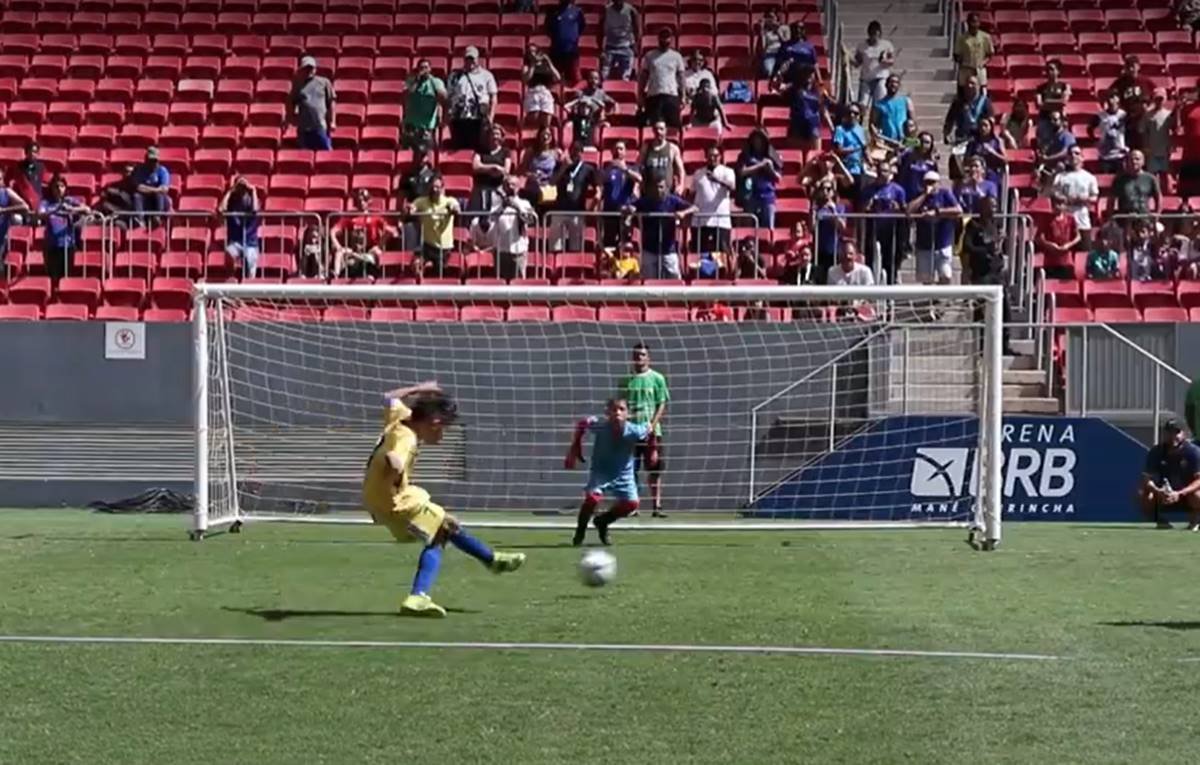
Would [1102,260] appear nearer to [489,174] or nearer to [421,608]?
[489,174]

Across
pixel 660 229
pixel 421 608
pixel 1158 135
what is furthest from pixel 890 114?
pixel 421 608

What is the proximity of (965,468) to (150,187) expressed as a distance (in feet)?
32.5

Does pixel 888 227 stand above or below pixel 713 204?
below

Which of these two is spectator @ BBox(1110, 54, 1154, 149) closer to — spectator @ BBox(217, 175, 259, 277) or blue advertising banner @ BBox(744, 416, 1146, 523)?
blue advertising banner @ BBox(744, 416, 1146, 523)

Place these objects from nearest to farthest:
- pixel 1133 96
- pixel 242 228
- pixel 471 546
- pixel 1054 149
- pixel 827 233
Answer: pixel 471 546, pixel 827 233, pixel 242 228, pixel 1054 149, pixel 1133 96

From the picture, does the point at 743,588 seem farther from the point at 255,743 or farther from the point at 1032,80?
the point at 1032,80

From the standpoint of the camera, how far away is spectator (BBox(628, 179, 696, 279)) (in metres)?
24.8

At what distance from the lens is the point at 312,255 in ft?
82.0

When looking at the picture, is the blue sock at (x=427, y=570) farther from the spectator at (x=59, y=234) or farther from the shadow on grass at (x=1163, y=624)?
the spectator at (x=59, y=234)

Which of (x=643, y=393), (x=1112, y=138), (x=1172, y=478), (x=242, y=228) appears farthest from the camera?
(x=1112, y=138)

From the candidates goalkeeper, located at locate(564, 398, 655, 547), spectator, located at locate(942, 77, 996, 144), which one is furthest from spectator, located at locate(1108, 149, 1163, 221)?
goalkeeper, located at locate(564, 398, 655, 547)

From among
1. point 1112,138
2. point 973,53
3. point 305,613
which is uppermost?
point 973,53

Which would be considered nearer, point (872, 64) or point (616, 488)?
point (616, 488)

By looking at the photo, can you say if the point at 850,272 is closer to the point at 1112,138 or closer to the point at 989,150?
the point at 989,150
